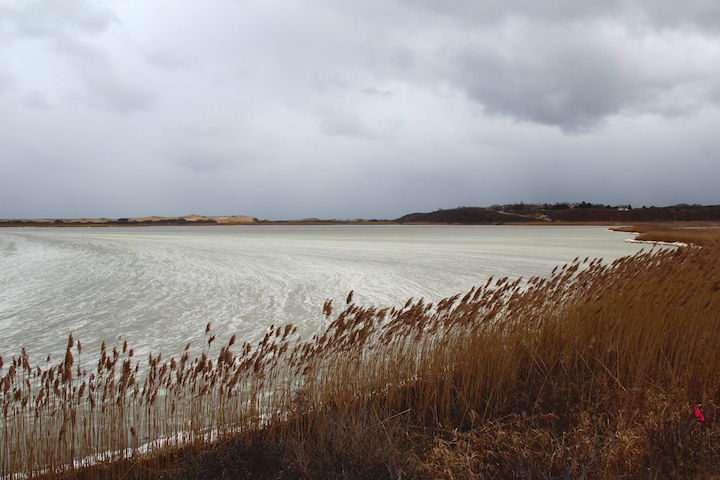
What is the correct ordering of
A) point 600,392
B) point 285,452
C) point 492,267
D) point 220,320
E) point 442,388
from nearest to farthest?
point 285,452 < point 600,392 < point 442,388 < point 220,320 < point 492,267

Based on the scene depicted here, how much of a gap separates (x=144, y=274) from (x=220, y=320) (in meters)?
8.68

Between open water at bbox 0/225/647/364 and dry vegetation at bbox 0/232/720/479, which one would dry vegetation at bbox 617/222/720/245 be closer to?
open water at bbox 0/225/647/364

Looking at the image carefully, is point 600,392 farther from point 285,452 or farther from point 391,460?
point 285,452

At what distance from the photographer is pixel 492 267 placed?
1712 cm

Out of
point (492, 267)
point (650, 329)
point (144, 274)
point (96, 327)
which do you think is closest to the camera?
point (650, 329)

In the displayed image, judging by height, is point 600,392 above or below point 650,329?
below

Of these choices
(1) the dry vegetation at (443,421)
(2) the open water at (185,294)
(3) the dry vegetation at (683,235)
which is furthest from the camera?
(3) the dry vegetation at (683,235)

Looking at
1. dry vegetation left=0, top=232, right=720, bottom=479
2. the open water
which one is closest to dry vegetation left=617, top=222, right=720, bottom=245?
the open water

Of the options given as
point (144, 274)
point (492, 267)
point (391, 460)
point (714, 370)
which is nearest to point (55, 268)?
point (144, 274)

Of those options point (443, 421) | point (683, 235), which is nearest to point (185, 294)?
point (443, 421)

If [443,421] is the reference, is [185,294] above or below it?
below

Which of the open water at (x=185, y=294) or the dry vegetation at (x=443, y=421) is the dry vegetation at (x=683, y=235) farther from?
→ the dry vegetation at (x=443, y=421)

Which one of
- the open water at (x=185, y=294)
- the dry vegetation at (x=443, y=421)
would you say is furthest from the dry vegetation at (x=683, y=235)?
the dry vegetation at (x=443, y=421)

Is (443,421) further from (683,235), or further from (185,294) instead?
(683,235)
